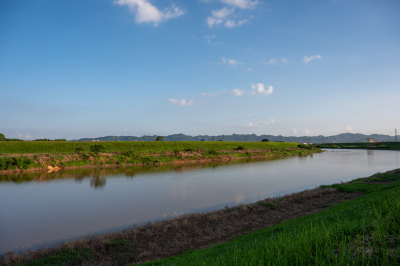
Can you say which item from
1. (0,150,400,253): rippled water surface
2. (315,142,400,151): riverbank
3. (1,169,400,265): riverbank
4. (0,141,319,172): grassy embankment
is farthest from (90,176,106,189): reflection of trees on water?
(315,142,400,151): riverbank

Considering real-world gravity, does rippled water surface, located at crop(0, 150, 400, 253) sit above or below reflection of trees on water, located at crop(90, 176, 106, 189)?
below

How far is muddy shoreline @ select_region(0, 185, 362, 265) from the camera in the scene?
8.71m

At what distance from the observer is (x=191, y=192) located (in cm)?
1997

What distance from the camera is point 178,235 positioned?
10.5 m

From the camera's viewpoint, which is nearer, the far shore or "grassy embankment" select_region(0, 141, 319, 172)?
the far shore

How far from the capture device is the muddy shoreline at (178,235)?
28.6 ft

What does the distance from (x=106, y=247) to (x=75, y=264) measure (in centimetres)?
131

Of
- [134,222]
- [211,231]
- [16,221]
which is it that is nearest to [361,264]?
[211,231]

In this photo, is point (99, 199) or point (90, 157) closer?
point (99, 199)

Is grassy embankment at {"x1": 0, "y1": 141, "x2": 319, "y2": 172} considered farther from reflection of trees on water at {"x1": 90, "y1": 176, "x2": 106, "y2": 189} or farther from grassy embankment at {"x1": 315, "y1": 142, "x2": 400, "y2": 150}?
grassy embankment at {"x1": 315, "y1": 142, "x2": 400, "y2": 150}

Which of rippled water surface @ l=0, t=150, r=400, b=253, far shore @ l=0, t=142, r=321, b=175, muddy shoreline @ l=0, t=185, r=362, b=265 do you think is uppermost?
far shore @ l=0, t=142, r=321, b=175

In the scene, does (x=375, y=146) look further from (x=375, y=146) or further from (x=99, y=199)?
(x=99, y=199)

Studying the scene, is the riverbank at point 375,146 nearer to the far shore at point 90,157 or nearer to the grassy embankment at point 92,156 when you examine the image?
the grassy embankment at point 92,156

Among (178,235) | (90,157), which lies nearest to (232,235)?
(178,235)
